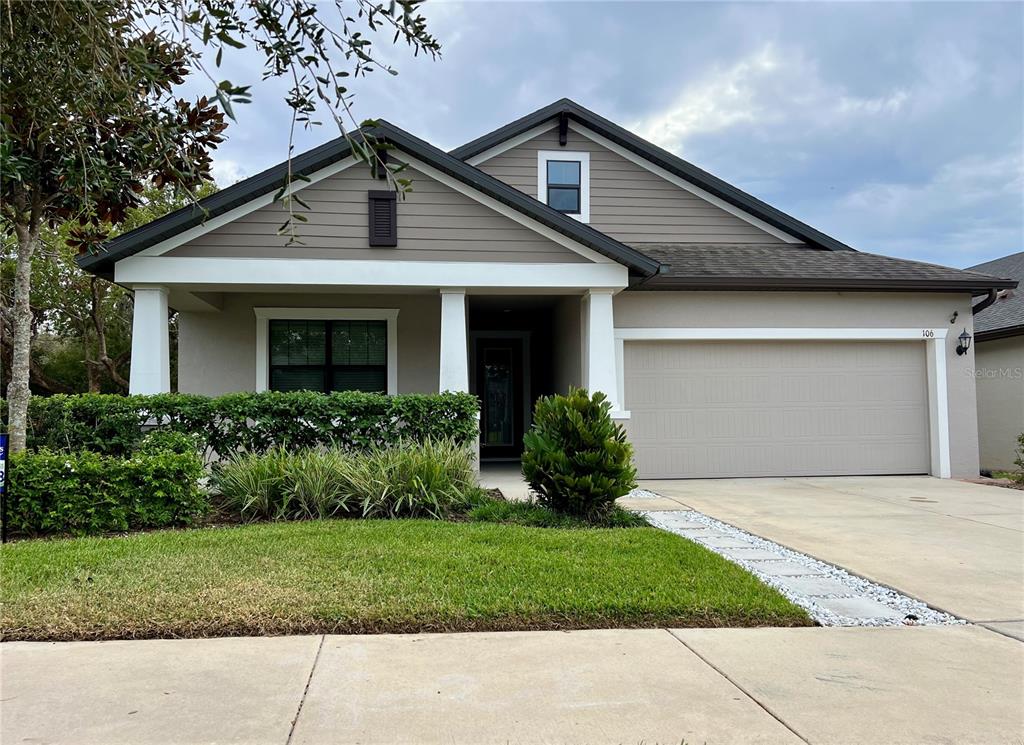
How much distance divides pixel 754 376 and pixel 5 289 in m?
19.3

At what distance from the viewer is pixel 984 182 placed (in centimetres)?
1744

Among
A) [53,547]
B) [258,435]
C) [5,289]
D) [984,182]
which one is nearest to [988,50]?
[984,182]

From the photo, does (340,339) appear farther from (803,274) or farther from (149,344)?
(803,274)

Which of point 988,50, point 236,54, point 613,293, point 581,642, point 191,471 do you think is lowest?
point 581,642

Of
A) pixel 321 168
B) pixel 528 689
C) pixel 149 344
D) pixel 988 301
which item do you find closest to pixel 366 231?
pixel 321 168

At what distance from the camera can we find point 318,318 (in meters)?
10.8

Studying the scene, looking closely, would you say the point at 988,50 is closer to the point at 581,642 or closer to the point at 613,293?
the point at 613,293

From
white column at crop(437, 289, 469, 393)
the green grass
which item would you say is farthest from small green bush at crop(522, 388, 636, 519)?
white column at crop(437, 289, 469, 393)

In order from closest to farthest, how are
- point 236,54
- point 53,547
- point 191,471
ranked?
point 236,54, point 53,547, point 191,471

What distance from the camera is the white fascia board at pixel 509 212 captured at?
30.1ft

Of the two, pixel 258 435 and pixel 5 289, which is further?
pixel 5 289

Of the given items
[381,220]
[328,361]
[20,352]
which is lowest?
[20,352]

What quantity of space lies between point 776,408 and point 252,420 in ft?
26.2

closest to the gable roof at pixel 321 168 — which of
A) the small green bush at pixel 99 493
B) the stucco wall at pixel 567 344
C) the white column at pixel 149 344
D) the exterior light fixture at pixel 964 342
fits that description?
the white column at pixel 149 344
